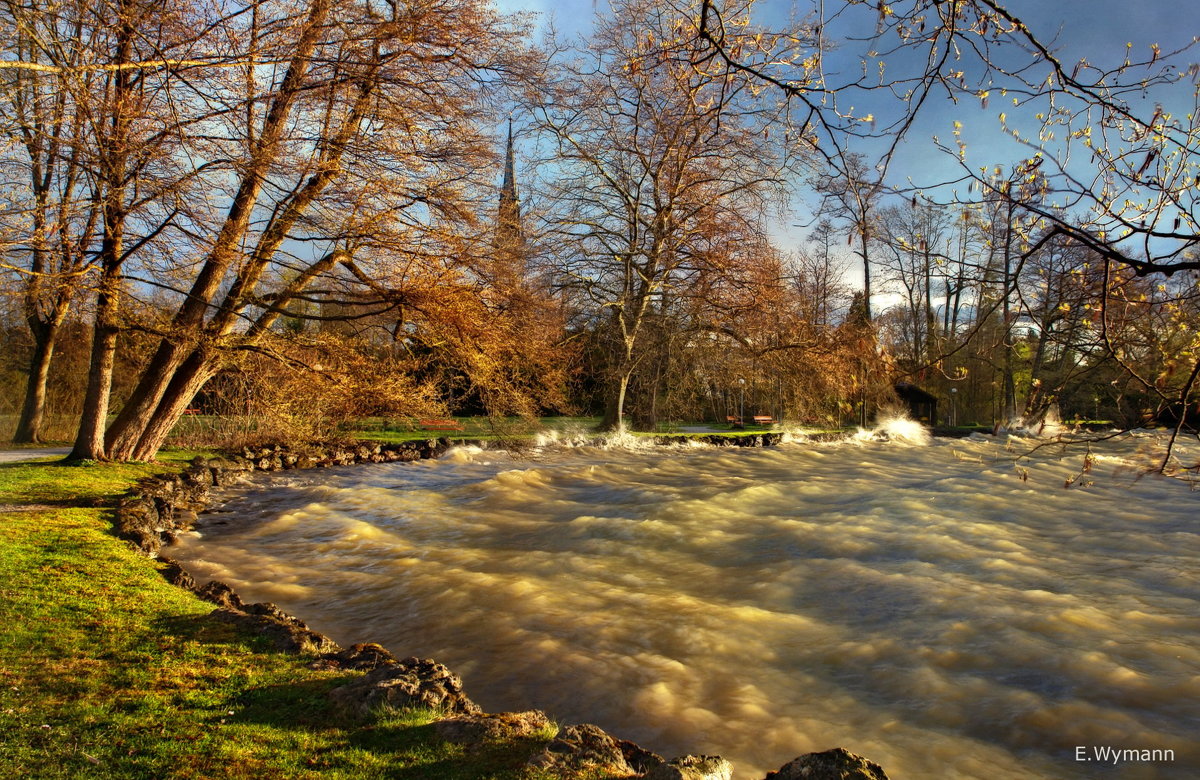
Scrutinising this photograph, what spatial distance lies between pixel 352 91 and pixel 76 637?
376 inches

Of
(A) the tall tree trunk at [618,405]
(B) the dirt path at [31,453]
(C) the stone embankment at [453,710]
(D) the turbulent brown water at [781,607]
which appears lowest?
(D) the turbulent brown water at [781,607]

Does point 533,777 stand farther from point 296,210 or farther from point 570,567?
point 296,210

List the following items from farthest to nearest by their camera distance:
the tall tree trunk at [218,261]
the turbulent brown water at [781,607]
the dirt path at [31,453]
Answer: the dirt path at [31,453] < the tall tree trunk at [218,261] < the turbulent brown water at [781,607]

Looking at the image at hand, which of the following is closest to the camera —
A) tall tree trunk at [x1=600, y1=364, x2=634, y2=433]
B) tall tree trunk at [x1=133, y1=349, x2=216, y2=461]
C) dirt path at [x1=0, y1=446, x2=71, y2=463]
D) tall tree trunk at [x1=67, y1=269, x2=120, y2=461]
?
tall tree trunk at [x1=67, y1=269, x2=120, y2=461]

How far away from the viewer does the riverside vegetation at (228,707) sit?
2.88m

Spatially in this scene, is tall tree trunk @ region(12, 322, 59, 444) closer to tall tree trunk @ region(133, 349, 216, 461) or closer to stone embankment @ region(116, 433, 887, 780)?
tall tree trunk @ region(133, 349, 216, 461)

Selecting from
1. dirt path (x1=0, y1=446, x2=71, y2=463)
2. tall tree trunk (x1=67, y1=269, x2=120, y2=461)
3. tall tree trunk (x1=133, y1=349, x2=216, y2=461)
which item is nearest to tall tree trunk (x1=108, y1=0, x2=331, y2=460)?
tall tree trunk (x1=133, y1=349, x2=216, y2=461)

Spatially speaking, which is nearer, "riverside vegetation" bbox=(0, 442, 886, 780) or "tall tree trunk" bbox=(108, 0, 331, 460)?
"riverside vegetation" bbox=(0, 442, 886, 780)

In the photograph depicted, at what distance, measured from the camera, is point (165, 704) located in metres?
3.38

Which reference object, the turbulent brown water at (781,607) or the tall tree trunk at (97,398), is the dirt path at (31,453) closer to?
the tall tree trunk at (97,398)

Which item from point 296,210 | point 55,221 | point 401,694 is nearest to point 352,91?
point 296,210

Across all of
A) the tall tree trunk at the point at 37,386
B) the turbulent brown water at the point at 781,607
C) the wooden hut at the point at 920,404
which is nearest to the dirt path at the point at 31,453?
the tall tree trunk at the point at 37,386

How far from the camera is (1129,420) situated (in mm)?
4004

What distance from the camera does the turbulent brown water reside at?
4.25 meters
